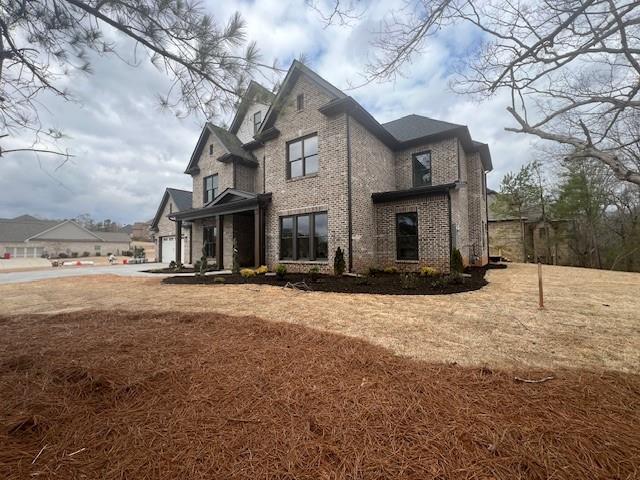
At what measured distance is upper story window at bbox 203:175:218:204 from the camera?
1689cm

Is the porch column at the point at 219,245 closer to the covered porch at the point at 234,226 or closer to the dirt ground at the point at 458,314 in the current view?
the covered porch at the point at 234,226

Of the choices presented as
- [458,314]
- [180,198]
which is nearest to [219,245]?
[180,198]

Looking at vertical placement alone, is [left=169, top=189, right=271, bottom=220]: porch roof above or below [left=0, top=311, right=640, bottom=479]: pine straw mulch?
above

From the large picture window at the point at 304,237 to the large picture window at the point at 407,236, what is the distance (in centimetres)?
298

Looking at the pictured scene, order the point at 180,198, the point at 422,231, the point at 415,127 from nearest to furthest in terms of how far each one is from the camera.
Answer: the point at 422,231
the point at 415,127
the point at 180,198

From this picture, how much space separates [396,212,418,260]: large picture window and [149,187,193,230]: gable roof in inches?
658

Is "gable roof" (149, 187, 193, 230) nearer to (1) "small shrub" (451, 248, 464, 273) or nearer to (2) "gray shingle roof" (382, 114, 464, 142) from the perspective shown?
(2) "gray shingle roof" (382, 114, 464, 142)

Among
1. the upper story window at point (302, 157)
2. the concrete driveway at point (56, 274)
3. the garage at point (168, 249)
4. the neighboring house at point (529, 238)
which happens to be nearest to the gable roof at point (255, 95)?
the upper story window at point (302, 157)

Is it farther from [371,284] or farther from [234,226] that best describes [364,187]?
[234,226]

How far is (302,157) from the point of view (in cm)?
1185

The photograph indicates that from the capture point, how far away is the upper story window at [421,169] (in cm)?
1316

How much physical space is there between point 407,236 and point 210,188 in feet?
39.4

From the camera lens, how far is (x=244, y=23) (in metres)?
3.28

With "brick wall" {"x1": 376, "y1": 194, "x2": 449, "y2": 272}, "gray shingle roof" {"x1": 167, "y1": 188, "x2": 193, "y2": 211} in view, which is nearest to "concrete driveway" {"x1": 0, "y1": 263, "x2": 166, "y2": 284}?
"gray shingle roof" {"x1": 167, "y1": 188, "x2": 193, "y2": 211}
